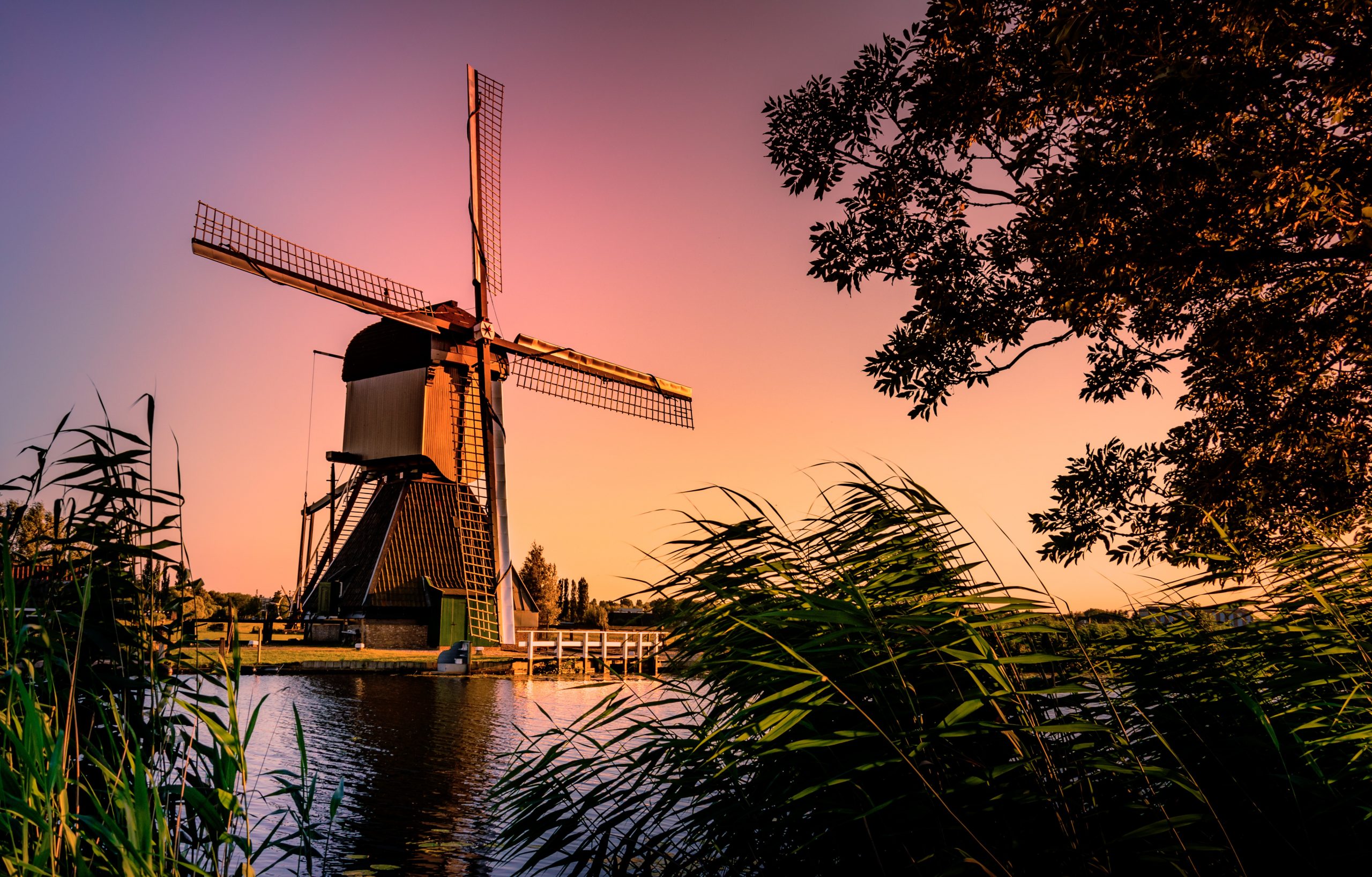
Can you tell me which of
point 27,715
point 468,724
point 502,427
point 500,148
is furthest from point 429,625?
point 27,715

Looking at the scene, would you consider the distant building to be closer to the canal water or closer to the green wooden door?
the canal water

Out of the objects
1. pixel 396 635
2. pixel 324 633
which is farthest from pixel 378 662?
pixel 324 633

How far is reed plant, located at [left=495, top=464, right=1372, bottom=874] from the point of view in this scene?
7.88 feet

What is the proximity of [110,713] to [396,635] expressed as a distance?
2451 cm

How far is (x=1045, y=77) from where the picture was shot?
19.3ft

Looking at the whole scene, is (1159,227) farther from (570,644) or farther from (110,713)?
(570,644)

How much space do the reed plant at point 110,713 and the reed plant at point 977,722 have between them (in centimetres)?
123

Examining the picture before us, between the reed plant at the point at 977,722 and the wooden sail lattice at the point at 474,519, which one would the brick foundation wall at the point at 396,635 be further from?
the reed plant at the point at 977,722

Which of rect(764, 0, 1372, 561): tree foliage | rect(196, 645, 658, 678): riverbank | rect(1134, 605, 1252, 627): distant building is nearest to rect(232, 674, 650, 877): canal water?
rect(196, 645, 658, 678): riverbank

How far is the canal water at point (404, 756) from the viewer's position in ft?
19.7

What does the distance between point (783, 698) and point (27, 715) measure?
7.39 ft

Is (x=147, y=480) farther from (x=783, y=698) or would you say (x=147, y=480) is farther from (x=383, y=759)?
(x=383, y=759)

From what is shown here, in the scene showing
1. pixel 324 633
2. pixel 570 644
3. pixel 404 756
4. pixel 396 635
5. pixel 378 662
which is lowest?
pixel 404 756

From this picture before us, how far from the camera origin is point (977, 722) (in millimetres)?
2463
